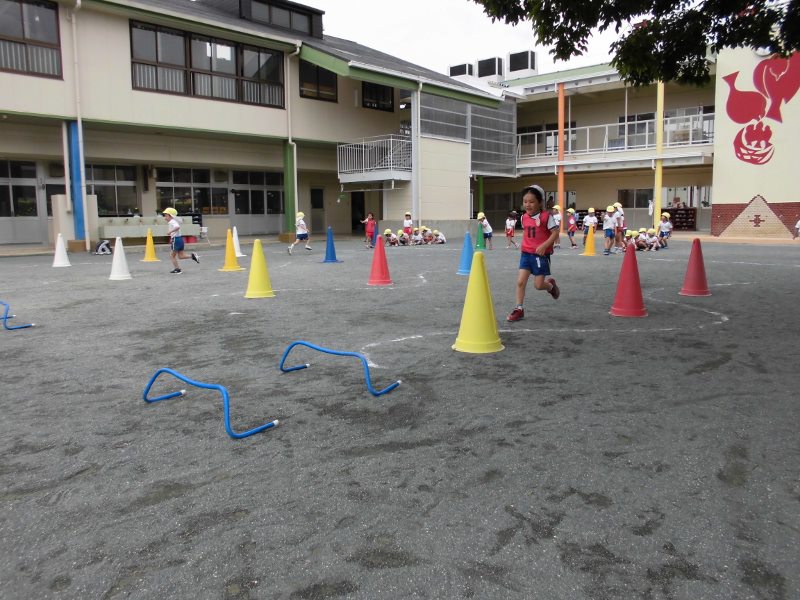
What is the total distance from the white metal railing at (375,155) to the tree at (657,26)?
16.6 metres

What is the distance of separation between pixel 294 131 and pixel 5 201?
10.1 meters

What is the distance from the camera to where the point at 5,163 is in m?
21.1

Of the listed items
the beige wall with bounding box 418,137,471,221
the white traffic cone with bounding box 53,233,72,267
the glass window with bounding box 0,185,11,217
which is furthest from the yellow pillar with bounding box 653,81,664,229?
the glass window with bounding box 0,185,11,217

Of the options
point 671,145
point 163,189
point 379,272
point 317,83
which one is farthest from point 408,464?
point 671,145

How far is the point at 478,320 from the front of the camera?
5730 millimetres

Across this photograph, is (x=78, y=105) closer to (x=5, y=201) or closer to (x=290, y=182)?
(x=5, y=201)

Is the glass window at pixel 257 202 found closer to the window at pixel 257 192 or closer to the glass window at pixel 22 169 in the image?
the window at pixel 257 192

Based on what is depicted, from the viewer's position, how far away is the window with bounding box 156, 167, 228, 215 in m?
24.4

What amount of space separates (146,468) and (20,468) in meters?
0.67

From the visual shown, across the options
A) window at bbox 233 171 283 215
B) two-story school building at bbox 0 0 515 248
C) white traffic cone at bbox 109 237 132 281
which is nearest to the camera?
white traffic cone at bbox 109 237 132 281

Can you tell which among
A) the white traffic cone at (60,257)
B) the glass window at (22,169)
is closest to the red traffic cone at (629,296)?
the white traffic cone at (60,257)

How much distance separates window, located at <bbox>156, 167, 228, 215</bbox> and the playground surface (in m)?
18.7

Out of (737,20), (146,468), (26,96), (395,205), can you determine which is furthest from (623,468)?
(395,205)

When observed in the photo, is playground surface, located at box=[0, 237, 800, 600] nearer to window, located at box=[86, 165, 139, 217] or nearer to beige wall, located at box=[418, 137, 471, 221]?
window, located at box=[86, 165, 139, 217]
